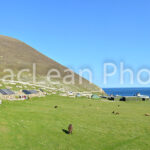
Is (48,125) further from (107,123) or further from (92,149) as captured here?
(107,123)

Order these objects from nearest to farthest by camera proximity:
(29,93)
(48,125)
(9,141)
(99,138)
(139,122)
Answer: (9,141), (99,138), (48,125), (139,122), (29,93)

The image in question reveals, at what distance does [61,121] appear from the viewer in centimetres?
4150

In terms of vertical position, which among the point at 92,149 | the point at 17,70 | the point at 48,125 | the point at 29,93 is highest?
the point at 17,70

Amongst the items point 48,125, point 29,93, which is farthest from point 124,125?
point 29,93

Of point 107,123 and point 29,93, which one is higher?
point 29,93

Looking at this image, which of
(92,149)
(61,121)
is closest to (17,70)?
(61,121)

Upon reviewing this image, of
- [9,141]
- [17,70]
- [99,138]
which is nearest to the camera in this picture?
[9,141]

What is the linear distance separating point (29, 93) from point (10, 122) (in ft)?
166

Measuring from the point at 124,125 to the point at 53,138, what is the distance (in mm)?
17127

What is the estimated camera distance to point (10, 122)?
35500 mm

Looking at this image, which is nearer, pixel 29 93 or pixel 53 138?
pixel 53 138

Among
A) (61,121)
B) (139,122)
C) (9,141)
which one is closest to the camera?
(9,141)

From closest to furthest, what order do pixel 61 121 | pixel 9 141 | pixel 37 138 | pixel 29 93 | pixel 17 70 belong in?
pixel 9 141 → pixel 37 138 → pixel 61 121 → pixel 29 93 → pixel 17 70

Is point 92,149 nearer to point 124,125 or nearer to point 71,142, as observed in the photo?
point 71,142
